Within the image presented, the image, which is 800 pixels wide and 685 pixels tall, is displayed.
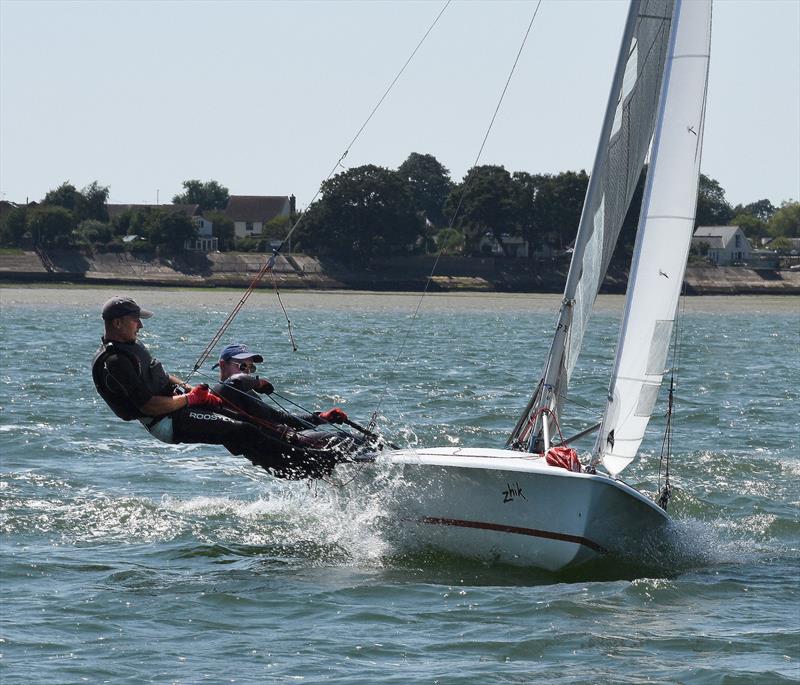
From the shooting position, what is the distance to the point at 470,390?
2300cm

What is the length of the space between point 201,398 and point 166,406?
0.34 m

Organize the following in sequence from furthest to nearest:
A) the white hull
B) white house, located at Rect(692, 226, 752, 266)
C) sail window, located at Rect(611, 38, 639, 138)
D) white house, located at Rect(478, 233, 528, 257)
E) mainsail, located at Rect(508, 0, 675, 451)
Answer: white house, located at Rect(692, 226, 752, 266) → white house, located at Rect(478, 233, 528, 257) → sail window, located at Rect(611, 38, 639, 138) → mainsail, located at Rect(508, 0, 675, 451) → the white hull

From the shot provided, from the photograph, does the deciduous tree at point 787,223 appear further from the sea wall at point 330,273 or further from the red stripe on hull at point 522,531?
the red stripe on hull at point 522,531

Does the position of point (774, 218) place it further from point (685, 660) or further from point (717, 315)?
point (685, 660)

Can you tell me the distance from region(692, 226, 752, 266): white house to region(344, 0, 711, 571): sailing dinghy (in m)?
95.9

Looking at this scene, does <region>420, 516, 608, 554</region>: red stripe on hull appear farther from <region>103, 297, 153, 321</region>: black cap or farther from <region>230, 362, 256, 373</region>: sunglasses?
<region>103, 297, 153, 321</region>: black cap

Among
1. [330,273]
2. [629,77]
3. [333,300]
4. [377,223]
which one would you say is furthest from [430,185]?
[629,77]

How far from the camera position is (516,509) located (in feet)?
31.7

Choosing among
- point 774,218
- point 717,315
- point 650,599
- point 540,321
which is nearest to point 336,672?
point 650,599

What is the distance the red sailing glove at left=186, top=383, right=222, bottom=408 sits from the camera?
1016 centimetres

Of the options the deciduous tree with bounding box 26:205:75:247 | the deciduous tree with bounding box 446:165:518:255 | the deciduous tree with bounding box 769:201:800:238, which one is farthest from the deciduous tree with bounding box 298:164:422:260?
the deciduous tree with bounding box 769:201:800:238

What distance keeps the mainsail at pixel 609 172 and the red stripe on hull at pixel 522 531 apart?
1187 millimetres

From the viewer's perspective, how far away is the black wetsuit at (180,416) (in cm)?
977

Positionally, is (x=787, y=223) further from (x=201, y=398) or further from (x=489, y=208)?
(x=201, y=398)
